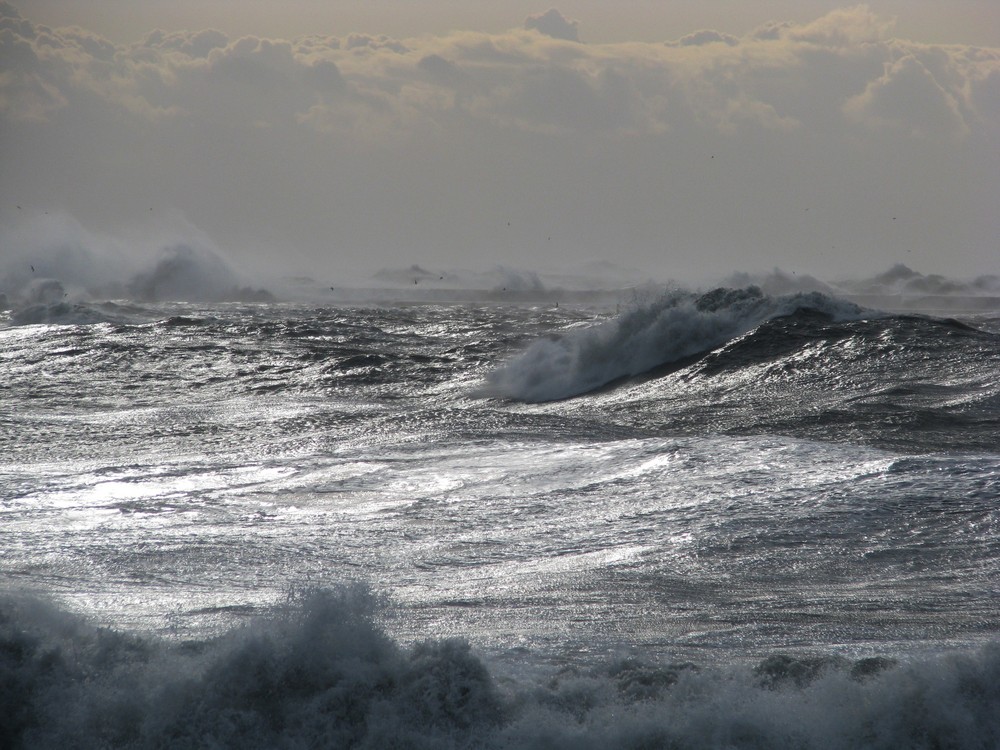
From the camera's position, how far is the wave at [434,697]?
3668 mm

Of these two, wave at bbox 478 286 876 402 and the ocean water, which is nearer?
the ocean water

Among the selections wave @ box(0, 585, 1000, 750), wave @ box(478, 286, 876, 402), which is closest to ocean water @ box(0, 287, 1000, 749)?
wave @ box(0, 585, 1000, 750)

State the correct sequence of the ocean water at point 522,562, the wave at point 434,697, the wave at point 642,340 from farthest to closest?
the wave at point 642,340 < the ocean water at point 522,562 < the wave at point 434,697

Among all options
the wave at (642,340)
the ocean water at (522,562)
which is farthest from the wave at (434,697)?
the wave at (642,340)

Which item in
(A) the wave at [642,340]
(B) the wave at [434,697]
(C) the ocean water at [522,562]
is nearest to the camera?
(B) the wave at [434,697]

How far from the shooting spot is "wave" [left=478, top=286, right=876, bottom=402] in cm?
1480

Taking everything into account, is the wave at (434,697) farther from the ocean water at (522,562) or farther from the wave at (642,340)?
the wave at (642,340)

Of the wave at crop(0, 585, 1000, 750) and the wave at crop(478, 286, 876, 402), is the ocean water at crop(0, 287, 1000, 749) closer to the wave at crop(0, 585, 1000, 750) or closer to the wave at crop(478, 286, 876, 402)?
the wave at crop(0, 585, 1000, 750)

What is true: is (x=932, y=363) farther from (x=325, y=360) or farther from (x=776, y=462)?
(x=325, y=360)

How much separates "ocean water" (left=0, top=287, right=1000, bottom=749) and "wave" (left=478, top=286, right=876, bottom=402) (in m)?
0.43

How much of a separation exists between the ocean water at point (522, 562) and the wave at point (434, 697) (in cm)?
1

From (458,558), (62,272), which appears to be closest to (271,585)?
(458,558)

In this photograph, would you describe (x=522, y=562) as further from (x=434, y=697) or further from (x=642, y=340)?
(x=642, y=340)

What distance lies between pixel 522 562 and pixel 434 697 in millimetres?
2121
